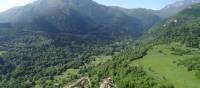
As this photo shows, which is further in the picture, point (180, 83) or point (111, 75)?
point (111, 75)

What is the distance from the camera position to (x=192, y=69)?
168 metres

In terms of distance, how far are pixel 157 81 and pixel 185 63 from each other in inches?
1470

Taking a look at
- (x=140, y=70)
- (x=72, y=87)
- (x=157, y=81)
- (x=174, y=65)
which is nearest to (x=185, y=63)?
(x=174, y=65)

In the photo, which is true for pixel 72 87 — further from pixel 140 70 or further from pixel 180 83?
pixel 180 83

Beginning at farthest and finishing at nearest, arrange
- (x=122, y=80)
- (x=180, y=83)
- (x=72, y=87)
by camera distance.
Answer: (x=72, y=87) < (x=122, y=80) < (x=180, y=83)

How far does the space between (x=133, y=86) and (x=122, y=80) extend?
41.2 feet

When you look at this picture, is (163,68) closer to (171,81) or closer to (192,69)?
(192,69)

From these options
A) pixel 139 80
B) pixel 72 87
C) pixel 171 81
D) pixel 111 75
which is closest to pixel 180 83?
pixel 171 81

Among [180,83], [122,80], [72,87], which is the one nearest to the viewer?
[180,83]

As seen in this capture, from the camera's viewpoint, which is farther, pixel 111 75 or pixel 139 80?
pixel 111 75

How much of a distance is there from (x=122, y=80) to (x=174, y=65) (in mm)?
37210

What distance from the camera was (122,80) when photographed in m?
164

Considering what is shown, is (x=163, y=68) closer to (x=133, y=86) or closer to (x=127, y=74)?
(x=127, y=74)

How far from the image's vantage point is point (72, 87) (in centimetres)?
17925
